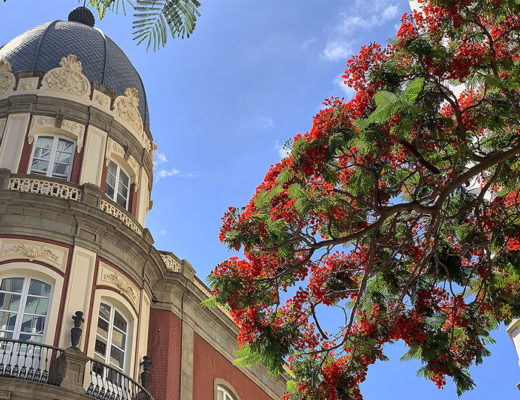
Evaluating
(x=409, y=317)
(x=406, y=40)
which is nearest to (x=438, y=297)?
(x=409, y=317)

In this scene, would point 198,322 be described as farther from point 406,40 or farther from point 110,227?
point 406,40

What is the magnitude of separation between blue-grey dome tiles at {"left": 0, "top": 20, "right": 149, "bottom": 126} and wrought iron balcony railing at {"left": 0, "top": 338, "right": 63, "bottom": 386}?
9166 millimetres

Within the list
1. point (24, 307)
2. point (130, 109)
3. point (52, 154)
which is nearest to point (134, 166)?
point (130, 109)

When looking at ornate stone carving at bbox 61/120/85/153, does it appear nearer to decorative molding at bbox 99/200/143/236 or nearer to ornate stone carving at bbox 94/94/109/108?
ornate stone carving at bbox 94/94/109/108

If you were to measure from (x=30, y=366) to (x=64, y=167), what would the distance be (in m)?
6.21

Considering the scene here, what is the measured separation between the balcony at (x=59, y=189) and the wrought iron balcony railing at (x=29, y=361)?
12.5 ft

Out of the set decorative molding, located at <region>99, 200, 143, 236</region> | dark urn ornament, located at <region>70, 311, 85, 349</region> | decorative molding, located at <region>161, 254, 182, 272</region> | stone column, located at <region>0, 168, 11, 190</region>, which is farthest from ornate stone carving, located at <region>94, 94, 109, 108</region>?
dark urn ornament, located at <region>70, 311, 85, 349</region>

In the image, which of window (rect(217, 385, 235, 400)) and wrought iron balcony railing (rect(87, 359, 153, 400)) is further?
window (rect(217, 385, 235, 400))

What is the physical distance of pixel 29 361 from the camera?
13.5 metres

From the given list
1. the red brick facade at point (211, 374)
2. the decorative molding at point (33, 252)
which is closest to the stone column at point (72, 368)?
the decorative molding at point (33, 252)

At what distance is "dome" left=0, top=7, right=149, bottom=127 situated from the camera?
20344mm

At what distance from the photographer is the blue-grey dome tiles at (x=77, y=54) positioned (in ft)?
66.7

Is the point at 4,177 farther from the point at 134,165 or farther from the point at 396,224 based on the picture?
the point at 396,224

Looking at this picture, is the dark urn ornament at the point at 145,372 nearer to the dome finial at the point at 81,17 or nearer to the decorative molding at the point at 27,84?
the decorative molding at the point at 27,84
